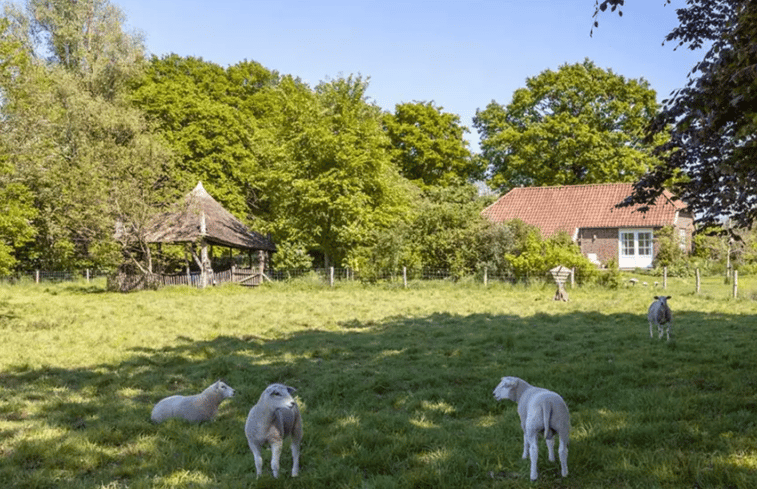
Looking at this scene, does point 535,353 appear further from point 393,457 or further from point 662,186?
point 393,457

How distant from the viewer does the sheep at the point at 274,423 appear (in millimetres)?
5059

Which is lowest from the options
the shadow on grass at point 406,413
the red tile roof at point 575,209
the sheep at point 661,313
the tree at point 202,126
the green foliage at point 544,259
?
the shadow on grass at point 406,413

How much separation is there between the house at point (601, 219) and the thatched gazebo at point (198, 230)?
1663 centimetres

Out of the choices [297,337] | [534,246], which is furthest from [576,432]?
[534,246]

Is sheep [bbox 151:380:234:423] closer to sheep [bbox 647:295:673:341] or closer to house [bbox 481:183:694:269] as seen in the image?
sheep [bbox 647:295:673:341]

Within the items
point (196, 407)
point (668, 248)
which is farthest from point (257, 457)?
point (668, 248)

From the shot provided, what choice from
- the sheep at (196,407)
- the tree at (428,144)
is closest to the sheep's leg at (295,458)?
the sheep at (196,407)

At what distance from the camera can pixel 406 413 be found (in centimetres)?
731

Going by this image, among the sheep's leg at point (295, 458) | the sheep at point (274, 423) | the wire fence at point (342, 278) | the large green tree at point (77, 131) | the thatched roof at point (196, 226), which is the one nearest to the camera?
the sheep at point (274, 423)

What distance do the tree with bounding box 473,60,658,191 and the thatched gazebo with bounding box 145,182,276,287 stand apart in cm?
2369

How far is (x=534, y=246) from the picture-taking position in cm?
2514

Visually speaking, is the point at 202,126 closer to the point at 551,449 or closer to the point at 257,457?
the point at 257,457

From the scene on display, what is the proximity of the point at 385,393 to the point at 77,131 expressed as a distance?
33.5m

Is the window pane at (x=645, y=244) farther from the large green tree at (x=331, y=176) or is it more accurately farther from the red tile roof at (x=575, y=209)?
the large green tree at (x=331, y=176)
